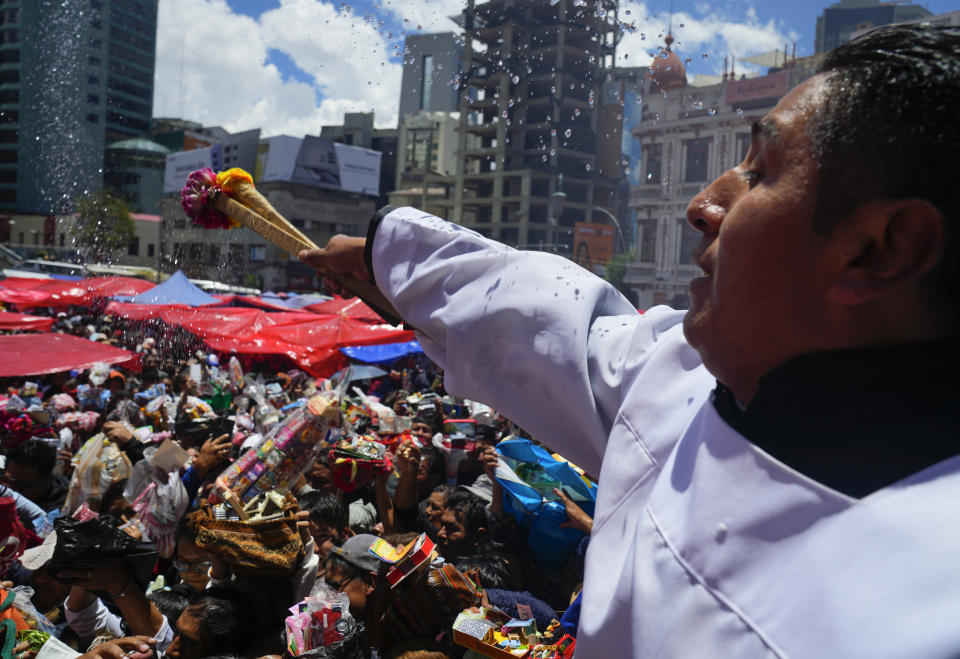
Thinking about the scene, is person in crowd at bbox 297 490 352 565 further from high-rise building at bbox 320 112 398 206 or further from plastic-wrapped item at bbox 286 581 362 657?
high-rise building at bbox 320 112 398 206

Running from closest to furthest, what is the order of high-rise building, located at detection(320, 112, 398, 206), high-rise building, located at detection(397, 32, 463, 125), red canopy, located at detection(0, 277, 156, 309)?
red canopy, located at detection(0, 277, 156, 309), high-rise building, located at detection(397, 32, 463, 125), high-rise building, located at detection(320, 112, 398, 206)

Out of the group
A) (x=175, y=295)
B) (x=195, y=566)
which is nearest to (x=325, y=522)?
(x=195, y=566)

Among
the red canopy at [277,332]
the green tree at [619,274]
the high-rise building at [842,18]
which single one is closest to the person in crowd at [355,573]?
the red canopy at [277,332]

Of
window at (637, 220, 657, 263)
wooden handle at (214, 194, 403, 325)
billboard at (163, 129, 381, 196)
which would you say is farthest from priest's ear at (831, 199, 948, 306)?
billboard at (163, 129, 381, 196)

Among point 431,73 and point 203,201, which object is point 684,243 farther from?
point 431,73

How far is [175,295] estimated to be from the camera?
13953mm

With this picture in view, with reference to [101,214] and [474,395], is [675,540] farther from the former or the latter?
[101,214]

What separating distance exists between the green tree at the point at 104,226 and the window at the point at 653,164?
2949 cm

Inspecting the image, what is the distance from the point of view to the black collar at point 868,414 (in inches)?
25.6

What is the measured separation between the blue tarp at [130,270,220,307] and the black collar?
45.4 feet

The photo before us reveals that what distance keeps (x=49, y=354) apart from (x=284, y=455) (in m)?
5.57

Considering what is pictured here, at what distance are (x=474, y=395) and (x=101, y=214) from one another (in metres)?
45.5

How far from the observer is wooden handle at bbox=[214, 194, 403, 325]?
1376mm

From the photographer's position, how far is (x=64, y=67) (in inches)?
2317
